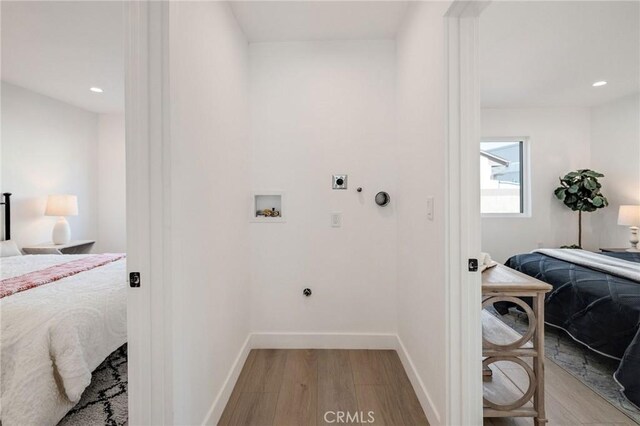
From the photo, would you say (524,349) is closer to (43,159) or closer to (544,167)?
(544,167)

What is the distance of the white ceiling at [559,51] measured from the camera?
85.6 inches

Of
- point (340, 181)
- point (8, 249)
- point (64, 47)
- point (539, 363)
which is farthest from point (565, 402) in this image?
point (8, 249)

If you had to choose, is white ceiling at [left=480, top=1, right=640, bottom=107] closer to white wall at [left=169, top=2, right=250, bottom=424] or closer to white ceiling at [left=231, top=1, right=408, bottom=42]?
white ceiling at [left=231, top=1, right=408, bottom=42]

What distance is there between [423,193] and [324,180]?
2.99 feet

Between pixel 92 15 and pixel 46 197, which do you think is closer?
pixel 92 15

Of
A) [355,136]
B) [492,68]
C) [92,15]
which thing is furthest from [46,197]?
[492,68]

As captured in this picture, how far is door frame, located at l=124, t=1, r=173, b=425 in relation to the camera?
1.11 meters

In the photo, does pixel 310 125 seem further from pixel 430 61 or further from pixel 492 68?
pixel 492 68

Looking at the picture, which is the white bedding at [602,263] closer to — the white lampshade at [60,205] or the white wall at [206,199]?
the white wall at [206,199]

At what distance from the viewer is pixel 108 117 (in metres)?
4.47

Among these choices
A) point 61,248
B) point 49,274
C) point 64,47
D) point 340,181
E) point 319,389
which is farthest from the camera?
point 61,248

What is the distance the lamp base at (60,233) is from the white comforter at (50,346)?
2274 mm

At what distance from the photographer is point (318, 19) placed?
209 cm

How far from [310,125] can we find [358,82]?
525mm
